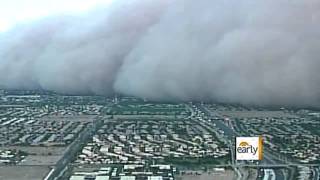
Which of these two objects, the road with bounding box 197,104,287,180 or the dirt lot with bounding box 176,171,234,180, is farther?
the road with bounding box 197,104,287,180

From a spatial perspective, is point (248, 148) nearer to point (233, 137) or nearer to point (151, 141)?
point (233, 137)

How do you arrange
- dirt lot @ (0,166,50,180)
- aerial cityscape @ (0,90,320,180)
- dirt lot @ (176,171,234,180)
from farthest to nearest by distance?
1. aerial cityscape @ (0,90,320,180)
2. dirt lot @ (0,166,50,180)
3. dirt lot @ (176,171,234,180)

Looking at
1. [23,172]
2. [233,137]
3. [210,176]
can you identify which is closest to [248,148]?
[210,176]

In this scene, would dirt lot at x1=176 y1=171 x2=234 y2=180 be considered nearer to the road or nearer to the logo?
the logo

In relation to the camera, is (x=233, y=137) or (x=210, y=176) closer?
(x=210, y=176)

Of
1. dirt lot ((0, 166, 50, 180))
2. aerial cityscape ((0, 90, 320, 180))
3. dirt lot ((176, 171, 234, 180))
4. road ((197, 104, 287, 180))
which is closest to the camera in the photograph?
dirt lot ((176, 171, 234, 180))

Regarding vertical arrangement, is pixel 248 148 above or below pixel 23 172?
above

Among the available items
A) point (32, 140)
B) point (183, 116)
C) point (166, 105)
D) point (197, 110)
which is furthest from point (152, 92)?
point (32, 140)

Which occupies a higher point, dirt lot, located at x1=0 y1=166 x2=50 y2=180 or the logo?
the logo

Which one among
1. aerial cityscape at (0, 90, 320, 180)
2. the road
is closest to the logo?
aerial cityscape at (0, 90, 320, 180)
